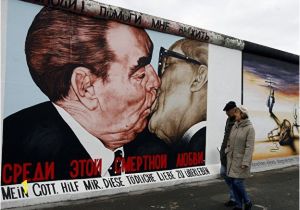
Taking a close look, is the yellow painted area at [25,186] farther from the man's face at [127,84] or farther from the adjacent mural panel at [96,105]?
the man's face at [127,84]

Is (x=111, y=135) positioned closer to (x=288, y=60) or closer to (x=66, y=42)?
(x=66, y=42)

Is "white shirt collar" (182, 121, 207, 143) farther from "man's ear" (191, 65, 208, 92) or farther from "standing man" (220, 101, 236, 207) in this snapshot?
"standing man" (220, 101, 236, 207)

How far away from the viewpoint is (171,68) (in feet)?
26.4

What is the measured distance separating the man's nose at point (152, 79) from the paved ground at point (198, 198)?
1961mm

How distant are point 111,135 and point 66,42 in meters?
1.79

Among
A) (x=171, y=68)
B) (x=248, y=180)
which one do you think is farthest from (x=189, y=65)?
(x=248, y=180)

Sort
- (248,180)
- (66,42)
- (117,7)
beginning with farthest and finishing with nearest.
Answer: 1. (248,180)
2. (117,7)
3. (66,42)

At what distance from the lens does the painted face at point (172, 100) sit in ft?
25.8

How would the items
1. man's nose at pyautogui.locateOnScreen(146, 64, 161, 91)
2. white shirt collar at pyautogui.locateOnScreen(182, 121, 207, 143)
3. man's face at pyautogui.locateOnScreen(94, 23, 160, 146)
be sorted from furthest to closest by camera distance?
white shirt collar at pyautogui.locateOnScreen(182, 121, 207, 143), man's nose at pyautogui.locateOnScreen(146, 64, 161, 91), man's face at pyautogui.locateOnScreen(94, 23, 160, 146)

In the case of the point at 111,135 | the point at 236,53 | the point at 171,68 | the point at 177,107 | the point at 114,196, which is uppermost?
the point at 236,53

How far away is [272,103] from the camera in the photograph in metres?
10.8

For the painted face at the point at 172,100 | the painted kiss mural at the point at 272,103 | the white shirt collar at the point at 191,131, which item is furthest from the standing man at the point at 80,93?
the painted kiss mural at the point at 272,103

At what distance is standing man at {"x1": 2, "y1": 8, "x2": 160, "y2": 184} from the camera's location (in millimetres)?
6012

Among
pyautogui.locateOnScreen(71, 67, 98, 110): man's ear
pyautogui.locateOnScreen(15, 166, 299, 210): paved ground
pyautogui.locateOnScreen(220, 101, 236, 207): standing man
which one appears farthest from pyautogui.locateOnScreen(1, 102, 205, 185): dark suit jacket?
pyautogui.locateOnScreen(220, 101, 236, 207): standing man
